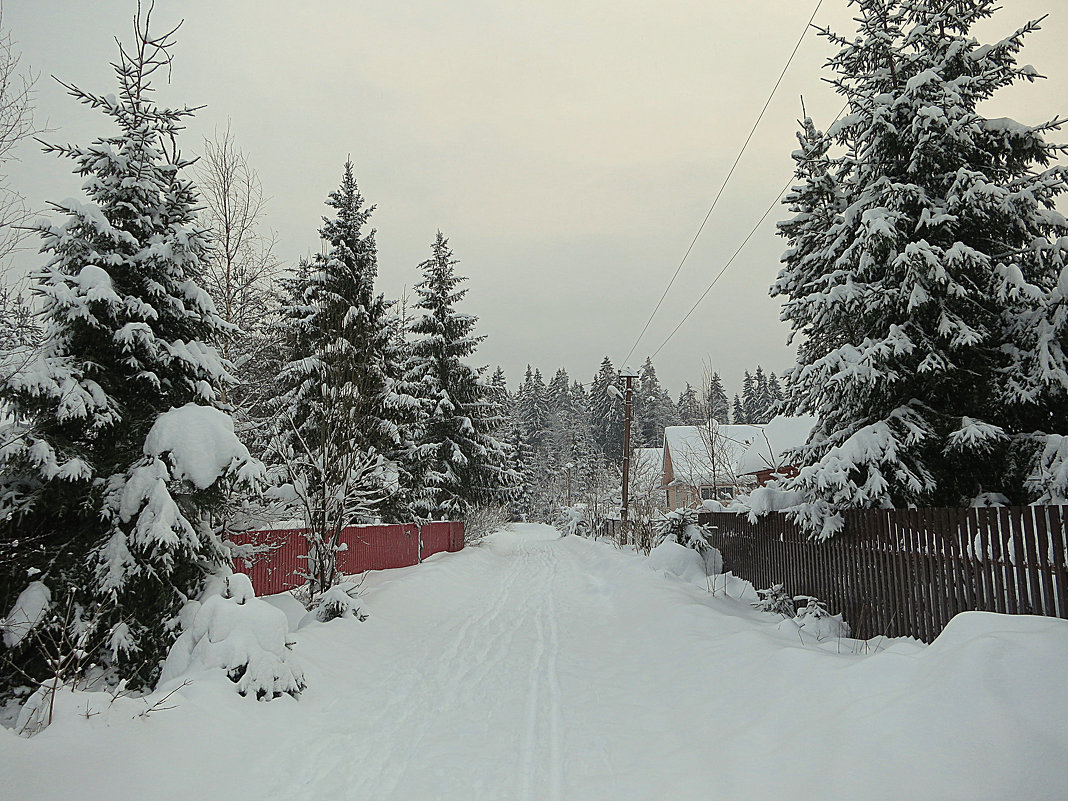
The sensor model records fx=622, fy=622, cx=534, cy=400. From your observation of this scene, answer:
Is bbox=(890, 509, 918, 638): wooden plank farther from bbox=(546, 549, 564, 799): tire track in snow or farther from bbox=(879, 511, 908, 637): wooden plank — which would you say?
bbox=(546, 549, 564, 799): tire track in snow

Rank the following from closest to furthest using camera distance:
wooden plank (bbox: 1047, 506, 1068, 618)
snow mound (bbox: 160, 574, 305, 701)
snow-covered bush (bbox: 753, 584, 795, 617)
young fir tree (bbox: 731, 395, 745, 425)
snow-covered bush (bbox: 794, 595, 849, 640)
A: wooden plank (bbox: 1047, 506, 1068, 618) < snow mound (bbox: 160, 574, 305, 701) < snow-covered bush (bbox: 794, 595, 849, 640) < snow-covered bush (bbox: 753, 584, 795, 617) < young fir tree (bbox: 731, 395, 745, 425)

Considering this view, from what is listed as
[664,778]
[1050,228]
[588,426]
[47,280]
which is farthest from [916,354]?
[588,426]

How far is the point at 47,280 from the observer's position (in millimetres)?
6797

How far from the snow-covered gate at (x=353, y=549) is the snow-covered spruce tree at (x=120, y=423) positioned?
311 centimetres

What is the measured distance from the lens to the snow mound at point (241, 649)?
5.75m

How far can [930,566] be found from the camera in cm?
656

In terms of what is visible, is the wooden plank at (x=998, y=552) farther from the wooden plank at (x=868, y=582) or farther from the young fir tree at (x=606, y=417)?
the young fir tree at (x=606, y=417)

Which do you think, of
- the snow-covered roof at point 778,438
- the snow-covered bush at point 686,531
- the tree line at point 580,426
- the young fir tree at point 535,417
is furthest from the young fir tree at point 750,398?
the snow-covered bush at point 686,531

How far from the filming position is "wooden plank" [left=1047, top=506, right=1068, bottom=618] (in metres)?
5.01

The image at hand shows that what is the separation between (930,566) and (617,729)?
3.75m

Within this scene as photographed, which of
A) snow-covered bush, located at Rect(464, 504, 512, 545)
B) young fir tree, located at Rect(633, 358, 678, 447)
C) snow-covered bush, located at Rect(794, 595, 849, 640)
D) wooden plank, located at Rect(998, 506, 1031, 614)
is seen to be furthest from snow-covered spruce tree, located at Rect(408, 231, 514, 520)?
young fir tree, located at Rect(633, 358, 678, 447)

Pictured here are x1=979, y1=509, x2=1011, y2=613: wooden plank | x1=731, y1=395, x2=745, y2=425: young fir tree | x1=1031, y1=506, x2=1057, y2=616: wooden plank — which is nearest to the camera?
x1=1031, y1=506, x2=1057, y2=616: wooden plank

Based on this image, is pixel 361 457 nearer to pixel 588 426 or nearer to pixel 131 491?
pixel 131 491

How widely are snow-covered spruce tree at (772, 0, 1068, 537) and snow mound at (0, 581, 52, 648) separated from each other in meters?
8.78
